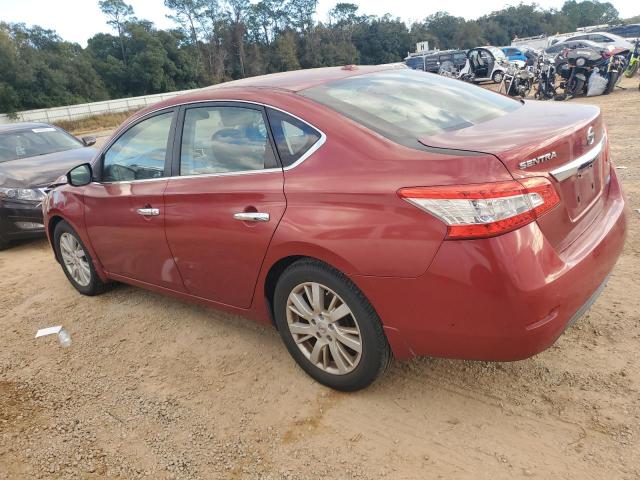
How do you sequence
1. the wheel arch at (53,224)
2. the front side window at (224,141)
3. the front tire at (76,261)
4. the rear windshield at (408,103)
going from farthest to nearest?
the wheel arch at (53,224) < the front tire at (76,261) < the front side window at (224,141) < the rear windshield at (408,103)

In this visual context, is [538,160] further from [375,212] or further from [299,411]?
[299,411]

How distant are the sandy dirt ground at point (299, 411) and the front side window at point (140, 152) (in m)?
1.18

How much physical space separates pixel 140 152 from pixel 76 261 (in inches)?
60.2

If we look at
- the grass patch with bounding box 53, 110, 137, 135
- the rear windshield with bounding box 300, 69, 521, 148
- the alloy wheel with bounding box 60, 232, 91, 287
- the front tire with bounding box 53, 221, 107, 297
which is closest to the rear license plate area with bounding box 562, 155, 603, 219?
the rear windshield with bounding box 300, 69, 521, 148

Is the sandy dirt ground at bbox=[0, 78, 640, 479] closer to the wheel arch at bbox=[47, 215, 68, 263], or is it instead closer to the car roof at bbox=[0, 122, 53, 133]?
the wheel arch at bbox=[47, 215, 68, 263]

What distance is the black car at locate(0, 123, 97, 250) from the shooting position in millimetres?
6441

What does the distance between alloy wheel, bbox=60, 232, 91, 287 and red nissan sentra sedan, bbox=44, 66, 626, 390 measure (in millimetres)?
1070

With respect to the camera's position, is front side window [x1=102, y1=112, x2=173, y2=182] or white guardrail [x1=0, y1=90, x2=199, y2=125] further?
white guardrail [x1=0, y1=90, x2=199, y2=125]

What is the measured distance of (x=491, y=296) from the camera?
2.07m

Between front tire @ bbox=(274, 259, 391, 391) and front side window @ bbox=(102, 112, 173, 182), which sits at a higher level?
front side window @ bbox=(102, 112, 173, 182)

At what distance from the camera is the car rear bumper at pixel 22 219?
21.1ft

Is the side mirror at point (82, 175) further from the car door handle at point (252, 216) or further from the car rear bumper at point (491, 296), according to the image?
the car rear bumper at point (491, 296)

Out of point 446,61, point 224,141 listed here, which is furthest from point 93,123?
point 224,141

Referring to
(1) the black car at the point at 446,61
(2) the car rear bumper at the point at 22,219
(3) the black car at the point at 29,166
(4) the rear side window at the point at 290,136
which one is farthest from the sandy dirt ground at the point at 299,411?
(1) the black car at the point at 446,61
